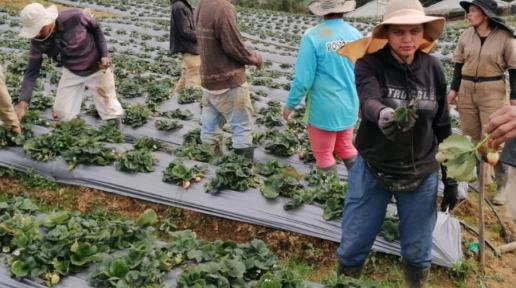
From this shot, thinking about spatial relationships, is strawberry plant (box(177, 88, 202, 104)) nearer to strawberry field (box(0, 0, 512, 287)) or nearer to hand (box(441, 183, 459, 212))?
strawberry field (box(0, 0, 512, 287))

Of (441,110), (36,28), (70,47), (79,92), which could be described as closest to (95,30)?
(70,47)

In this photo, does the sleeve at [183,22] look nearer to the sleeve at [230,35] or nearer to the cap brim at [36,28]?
the cap brim at [36,28]

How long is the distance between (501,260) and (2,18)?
56.8 feet

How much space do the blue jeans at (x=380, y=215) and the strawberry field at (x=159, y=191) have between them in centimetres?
33

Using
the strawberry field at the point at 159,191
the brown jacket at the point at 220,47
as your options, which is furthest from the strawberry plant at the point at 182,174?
the brown jacket at the point at 220,47

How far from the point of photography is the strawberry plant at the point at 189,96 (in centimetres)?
884

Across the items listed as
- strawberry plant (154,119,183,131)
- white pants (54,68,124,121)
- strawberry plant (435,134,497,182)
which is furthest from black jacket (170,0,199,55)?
strawberry plant (435,134,497,182)

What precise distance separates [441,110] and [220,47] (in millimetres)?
2852

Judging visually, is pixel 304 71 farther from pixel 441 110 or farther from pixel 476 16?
pixel 476 16

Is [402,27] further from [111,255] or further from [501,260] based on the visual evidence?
[501,260]

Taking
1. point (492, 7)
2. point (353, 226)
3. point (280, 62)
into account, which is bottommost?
point (280, 62)

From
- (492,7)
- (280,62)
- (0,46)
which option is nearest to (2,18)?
(0,46)

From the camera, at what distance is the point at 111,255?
383 cm

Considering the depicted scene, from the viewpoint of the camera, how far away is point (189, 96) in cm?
892
